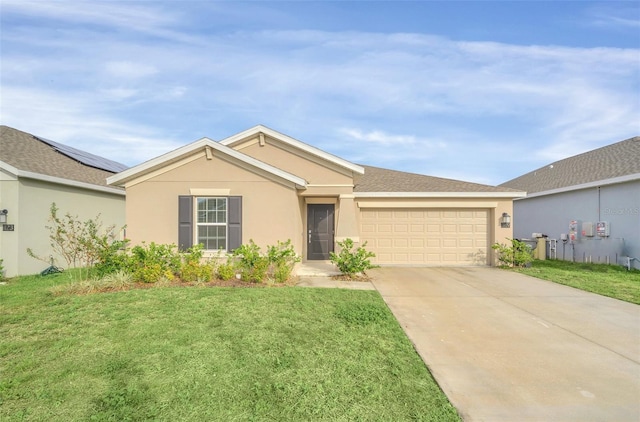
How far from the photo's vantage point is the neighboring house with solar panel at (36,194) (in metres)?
10.6

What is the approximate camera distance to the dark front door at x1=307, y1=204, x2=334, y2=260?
13.9m

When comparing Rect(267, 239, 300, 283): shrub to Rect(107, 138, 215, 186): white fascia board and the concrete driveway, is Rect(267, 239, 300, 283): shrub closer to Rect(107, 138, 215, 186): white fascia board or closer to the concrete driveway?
the concrete driveway

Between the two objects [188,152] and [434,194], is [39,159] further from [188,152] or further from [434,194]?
[434,194]

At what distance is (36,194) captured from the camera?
11305 mm

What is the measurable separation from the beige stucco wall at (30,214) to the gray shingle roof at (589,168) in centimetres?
2046

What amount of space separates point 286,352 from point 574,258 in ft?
53.6

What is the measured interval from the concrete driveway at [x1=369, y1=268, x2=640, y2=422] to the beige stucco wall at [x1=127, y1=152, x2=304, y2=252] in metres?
3.38

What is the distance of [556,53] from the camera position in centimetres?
1142

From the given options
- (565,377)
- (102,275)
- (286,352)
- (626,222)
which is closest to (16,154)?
(102,275)

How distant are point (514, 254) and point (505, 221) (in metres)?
1.26

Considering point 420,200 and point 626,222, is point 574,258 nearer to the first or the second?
point 626,222

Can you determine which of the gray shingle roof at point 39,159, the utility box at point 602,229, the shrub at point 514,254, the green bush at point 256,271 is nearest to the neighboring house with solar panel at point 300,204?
the shrub at point 514,254

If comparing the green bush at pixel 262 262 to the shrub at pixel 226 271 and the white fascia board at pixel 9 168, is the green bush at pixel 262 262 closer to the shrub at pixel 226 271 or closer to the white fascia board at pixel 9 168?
the shrub at pixel 226 271

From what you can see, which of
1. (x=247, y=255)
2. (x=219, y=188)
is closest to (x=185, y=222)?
(x=219, y=188)
